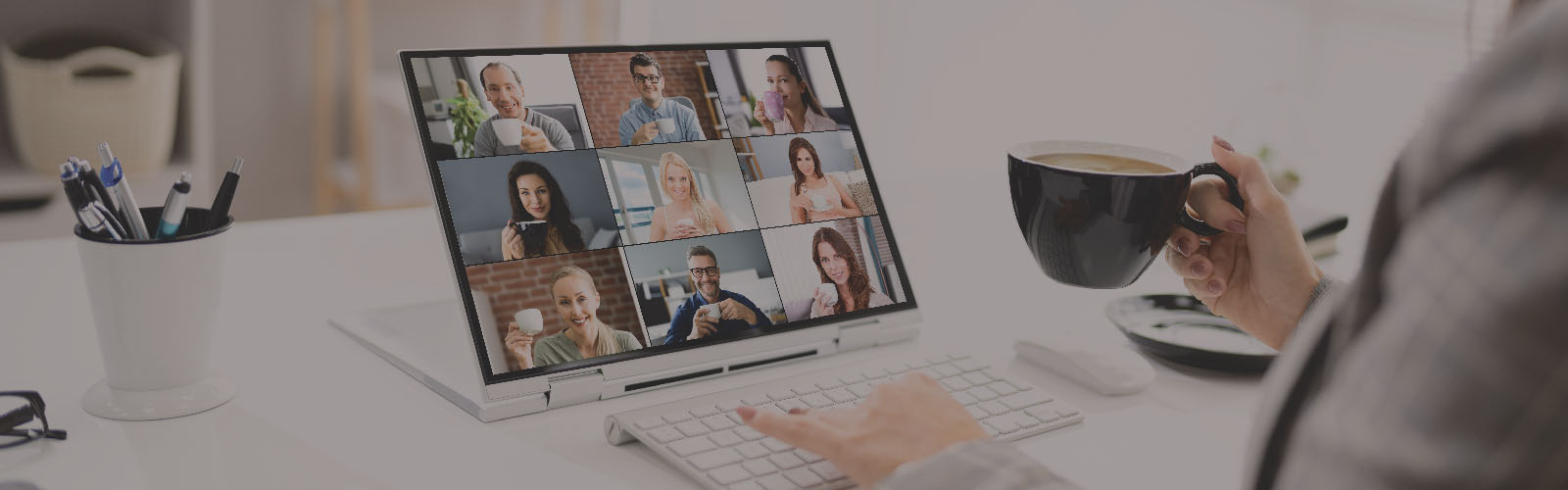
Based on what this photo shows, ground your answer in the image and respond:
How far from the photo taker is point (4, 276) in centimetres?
110

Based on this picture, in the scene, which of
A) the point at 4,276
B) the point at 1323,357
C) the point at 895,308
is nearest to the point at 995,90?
the point at 895,308

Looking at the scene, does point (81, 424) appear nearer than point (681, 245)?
Yes

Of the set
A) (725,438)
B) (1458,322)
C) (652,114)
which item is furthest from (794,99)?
(1458,322)

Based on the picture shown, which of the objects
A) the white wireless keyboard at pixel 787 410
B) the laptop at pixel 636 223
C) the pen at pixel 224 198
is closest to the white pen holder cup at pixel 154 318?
the pen at pixel 224 198

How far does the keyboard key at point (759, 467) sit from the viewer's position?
2.46 feet

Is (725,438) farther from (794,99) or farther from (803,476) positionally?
(794,99)

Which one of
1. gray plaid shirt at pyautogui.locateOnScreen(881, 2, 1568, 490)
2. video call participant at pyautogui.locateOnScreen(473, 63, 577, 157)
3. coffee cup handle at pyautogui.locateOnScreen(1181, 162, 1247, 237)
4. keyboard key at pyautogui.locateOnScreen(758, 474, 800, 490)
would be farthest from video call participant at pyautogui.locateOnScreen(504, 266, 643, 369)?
gray plaid shirt at pyautogui.locateOnScreen(881, 2, 1568, 490)

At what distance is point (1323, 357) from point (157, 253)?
2.44 feet

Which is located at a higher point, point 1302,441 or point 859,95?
point 859,95

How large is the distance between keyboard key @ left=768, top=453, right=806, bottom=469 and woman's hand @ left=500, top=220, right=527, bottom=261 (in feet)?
0.87

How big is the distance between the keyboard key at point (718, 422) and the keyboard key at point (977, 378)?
229mm

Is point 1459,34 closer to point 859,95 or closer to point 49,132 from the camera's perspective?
point 859,95

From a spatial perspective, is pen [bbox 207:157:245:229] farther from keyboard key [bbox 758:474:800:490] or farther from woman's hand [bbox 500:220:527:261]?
keyboard key [bbox 758:474:800:490]

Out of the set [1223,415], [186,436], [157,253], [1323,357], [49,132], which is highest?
[49,132]
